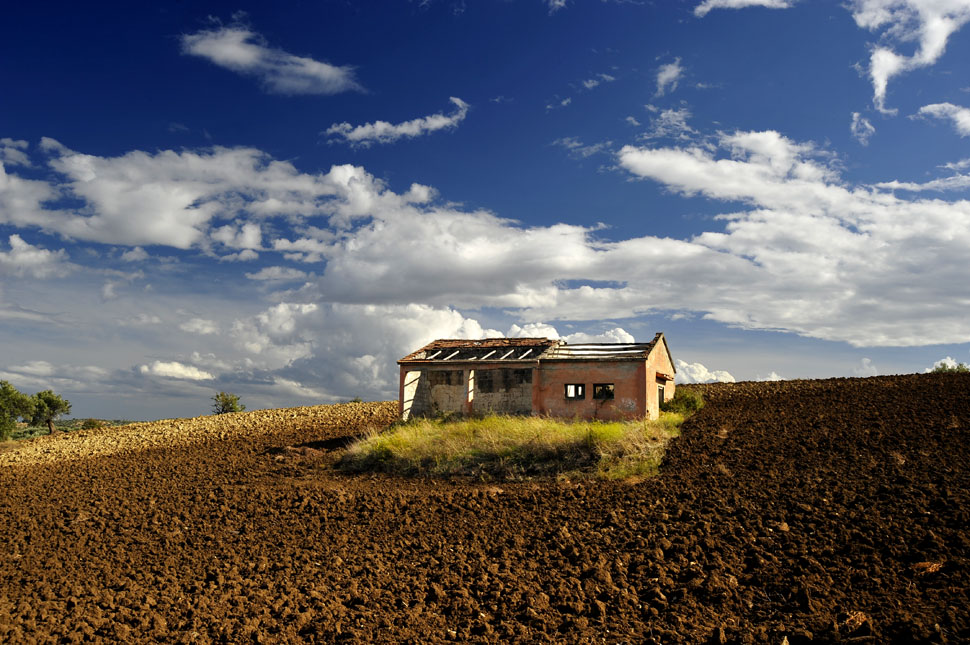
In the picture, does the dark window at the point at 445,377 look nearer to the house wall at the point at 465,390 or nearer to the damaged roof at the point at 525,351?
the house wall at the point at 465,390

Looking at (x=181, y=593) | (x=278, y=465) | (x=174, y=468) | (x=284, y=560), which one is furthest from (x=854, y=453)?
(x=174, y=468)

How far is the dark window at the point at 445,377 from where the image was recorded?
83.8 ft

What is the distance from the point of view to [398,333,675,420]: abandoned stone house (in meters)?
23.1

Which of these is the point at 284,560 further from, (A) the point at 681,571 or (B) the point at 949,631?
(B) the point at 949,631

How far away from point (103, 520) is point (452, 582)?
1036cm

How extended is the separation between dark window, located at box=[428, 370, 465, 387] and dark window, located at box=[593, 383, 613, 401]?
5.46 meters

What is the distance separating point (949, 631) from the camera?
7160 mm

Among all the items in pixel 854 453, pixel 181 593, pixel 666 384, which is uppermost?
pixel 666 384

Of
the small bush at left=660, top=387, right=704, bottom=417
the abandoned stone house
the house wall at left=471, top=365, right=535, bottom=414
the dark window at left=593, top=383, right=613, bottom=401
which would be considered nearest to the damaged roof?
the abandoned stone house

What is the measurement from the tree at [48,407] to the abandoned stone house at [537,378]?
96.6 ft

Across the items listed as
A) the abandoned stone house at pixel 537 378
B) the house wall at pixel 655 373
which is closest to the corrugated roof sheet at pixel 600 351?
the abandoned stone house at pixel 537 378

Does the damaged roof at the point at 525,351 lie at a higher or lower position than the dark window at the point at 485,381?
higher

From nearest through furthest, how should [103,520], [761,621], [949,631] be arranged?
[949,631]
[761,621]
[103,520]

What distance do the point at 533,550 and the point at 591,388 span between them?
12.8 m
